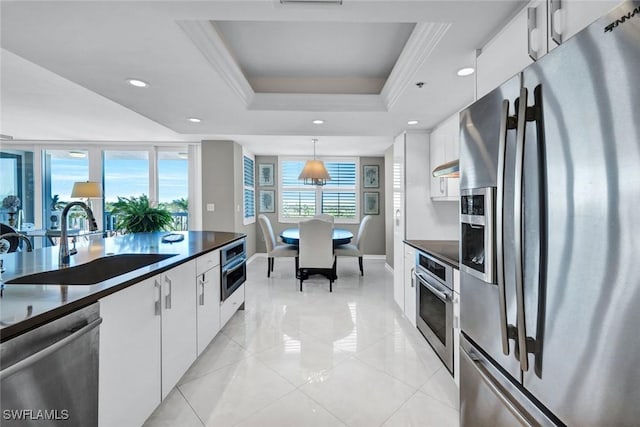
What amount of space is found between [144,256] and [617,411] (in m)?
2.38

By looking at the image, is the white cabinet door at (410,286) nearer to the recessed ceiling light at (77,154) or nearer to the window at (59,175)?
the window at (59,175)

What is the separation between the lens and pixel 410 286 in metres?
2.81

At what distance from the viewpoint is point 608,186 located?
692 mm

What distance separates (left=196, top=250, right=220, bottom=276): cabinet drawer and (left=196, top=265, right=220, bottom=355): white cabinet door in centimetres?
3

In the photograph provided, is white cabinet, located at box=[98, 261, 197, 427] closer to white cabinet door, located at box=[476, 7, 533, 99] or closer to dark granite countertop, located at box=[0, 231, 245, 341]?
dark granite countertop, located at box=[0, 231, 245, 341]

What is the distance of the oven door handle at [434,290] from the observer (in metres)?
1.87

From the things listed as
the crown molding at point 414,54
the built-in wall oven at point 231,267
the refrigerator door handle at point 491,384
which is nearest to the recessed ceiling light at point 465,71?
the crown molding at point 414,54

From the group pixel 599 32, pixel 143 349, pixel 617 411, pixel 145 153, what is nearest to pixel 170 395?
pixel 143 349

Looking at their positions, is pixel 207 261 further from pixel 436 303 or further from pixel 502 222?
pixel 502 222

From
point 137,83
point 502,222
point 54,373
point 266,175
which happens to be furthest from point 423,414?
point 266,175

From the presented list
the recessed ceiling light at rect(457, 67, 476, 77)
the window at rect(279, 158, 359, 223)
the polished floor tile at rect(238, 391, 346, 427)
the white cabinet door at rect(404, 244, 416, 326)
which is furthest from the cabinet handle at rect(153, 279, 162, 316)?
the window at rect(279, 158, 359, 223)

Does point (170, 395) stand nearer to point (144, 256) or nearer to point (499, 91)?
point (144, 256)

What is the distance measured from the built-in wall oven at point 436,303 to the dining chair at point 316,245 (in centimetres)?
185

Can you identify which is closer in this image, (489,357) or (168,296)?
(489,357)
